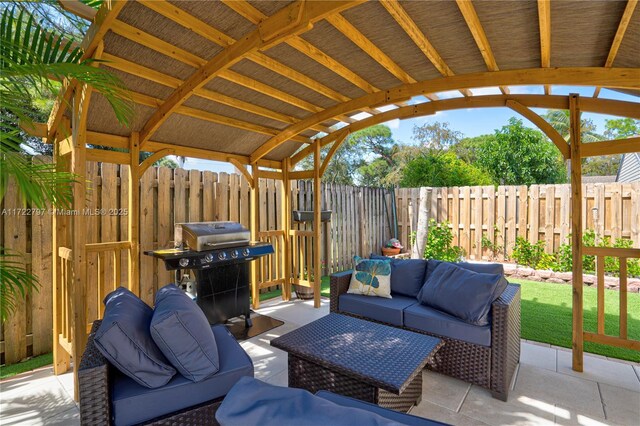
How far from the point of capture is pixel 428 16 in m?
2.34

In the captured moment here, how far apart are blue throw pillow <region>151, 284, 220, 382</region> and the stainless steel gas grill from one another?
151 centimetres

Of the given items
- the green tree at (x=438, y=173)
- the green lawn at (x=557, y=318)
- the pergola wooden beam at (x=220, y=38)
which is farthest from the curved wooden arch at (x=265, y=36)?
the green tree at (x=438, y=173)

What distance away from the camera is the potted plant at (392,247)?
7.81 m

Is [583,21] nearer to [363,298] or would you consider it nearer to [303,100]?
[303,100]

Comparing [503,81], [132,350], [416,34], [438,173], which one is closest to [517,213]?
[438,173]

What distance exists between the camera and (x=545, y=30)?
225cm

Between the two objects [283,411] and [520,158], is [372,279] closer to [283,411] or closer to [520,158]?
[283,411]

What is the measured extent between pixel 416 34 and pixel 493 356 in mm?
2653

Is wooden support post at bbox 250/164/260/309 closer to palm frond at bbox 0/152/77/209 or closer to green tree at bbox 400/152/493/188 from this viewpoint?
palm frond at bbox 0/152/77/209

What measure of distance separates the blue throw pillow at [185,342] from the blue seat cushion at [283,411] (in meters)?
1.05

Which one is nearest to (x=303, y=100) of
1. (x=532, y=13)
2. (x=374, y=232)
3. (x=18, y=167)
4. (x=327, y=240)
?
(x=532, y=13)

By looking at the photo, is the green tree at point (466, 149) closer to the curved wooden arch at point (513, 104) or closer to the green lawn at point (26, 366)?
the curved wooden arch at point (513, 104)

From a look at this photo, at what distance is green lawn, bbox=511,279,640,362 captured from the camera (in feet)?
11.4

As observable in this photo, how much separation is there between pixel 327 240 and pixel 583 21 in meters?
5.02
